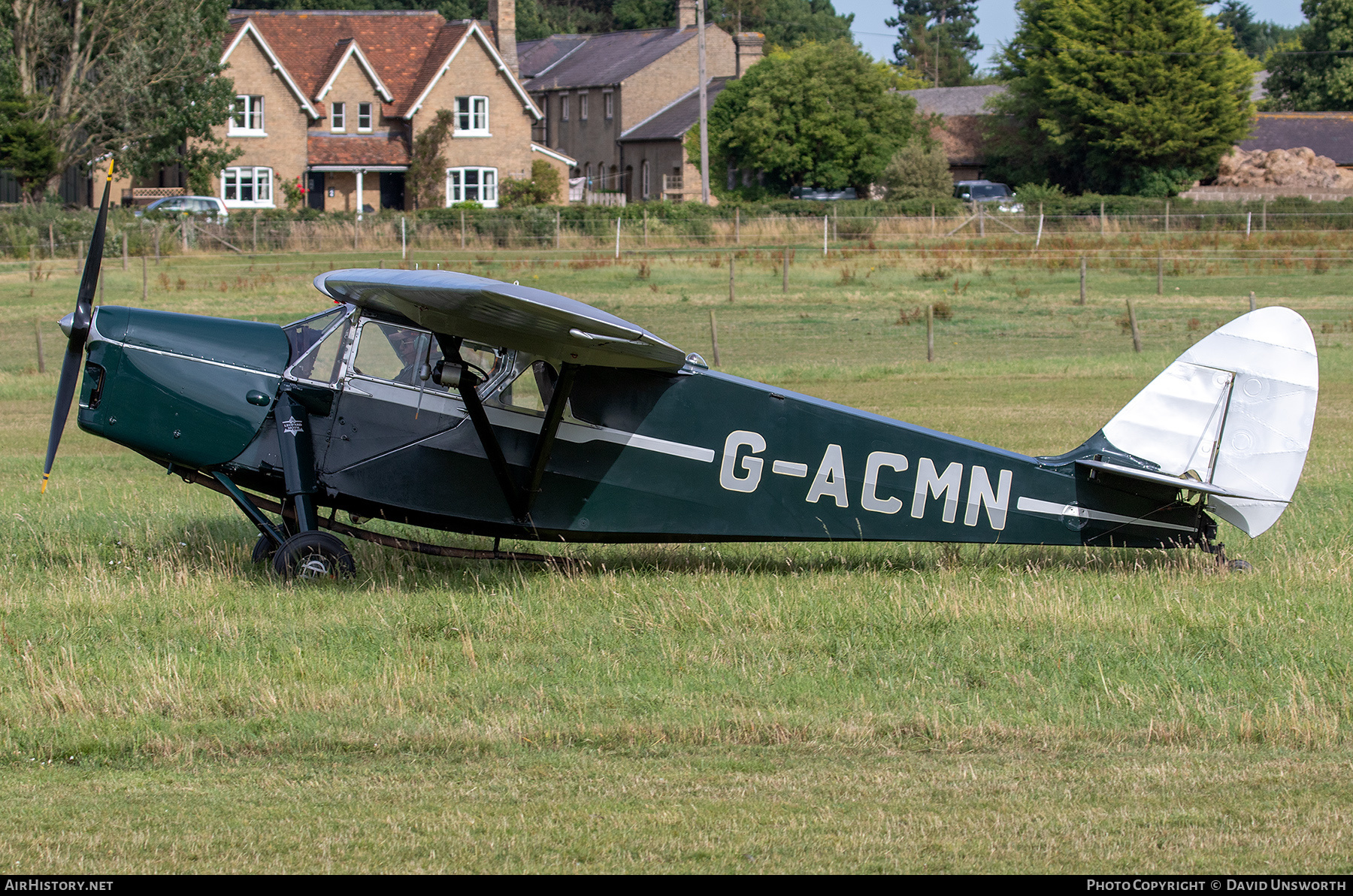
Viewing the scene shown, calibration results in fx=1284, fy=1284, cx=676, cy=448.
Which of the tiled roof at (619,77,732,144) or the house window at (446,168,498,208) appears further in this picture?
the tiled roof at (619,77,732,144)

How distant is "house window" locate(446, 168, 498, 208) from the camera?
65688 millimetres

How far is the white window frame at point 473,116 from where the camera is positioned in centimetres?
6650

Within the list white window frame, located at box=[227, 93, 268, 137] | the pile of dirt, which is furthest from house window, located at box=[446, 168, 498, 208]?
the pile of dirt

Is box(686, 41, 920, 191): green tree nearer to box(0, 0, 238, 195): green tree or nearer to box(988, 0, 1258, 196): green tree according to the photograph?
box(988, 0, 1258, 196): green tree

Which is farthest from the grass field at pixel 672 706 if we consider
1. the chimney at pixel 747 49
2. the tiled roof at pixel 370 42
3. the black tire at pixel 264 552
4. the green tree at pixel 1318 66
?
the green tree at pixel 1318 66

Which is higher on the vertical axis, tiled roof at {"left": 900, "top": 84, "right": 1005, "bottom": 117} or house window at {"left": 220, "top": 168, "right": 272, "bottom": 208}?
tiled roof at {"left": 900, "top": 84, "right": 1005, "bottom": 117}

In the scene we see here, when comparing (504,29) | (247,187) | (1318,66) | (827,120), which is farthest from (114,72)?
(1318,66)

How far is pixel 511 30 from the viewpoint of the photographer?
7531 cm

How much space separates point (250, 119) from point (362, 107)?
237 inches

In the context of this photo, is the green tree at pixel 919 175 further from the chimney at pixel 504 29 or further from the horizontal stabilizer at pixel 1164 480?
the horizontal stabilizer at pixel 1164 480

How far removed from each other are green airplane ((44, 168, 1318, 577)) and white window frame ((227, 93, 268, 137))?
5592 centimetres

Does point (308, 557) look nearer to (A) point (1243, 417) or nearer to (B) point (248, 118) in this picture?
(A) point (1243, 417)

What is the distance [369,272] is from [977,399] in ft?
A: 44.2

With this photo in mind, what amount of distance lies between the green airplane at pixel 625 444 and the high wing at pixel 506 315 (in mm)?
219
